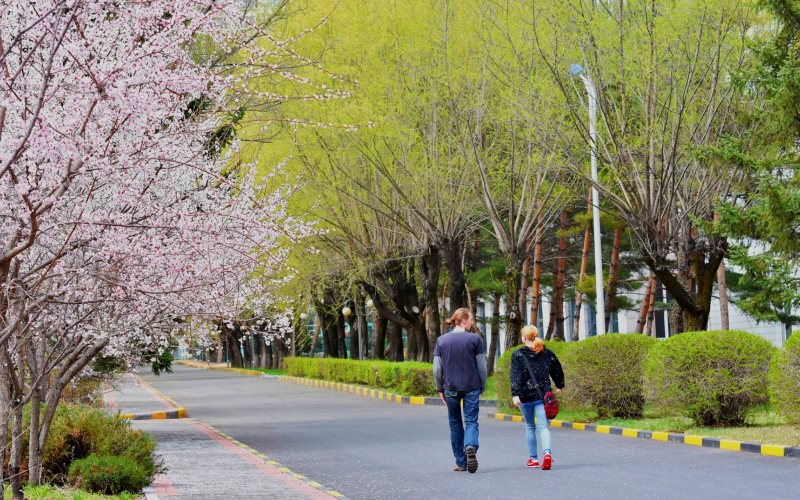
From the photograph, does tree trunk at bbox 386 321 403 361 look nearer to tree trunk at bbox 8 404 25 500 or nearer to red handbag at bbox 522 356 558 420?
red handbag at bbox 522 356 558 420

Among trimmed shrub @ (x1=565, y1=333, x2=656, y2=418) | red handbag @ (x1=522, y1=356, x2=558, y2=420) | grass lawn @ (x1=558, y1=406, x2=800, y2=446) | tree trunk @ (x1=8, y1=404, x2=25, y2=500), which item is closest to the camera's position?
tree trunk @ (x1=8, y1=404, x2=25, y2=500)

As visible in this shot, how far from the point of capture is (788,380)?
47.2ft

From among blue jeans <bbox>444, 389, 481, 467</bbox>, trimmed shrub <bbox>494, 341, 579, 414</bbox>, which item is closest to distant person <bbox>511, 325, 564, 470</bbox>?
blue jeans <bbox>444, 389, 481, 467</bbox>

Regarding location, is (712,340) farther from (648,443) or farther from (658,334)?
(658,334)

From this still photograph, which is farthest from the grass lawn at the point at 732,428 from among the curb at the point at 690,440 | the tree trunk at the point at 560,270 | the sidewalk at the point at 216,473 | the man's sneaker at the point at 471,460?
the tree trunk at the point at 560,270

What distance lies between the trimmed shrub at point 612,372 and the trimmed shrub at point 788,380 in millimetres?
4224

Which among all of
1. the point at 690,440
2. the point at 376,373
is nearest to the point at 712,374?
the point at 690,440

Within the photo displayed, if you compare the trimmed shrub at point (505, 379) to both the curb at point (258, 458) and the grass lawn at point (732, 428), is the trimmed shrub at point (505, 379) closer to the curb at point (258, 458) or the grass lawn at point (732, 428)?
the grass lawn at point (732, 428)

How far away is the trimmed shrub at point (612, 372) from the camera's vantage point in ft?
62.9

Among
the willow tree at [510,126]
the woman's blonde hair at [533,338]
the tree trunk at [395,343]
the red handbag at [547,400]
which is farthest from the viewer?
the tree trunk at [395,343]

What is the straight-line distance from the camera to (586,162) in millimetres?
24578

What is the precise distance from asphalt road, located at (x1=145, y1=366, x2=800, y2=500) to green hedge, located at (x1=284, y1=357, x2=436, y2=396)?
665 centimetres

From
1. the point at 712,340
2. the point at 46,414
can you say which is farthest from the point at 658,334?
the point at 46,414

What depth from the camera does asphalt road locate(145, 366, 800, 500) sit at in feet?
36.1
